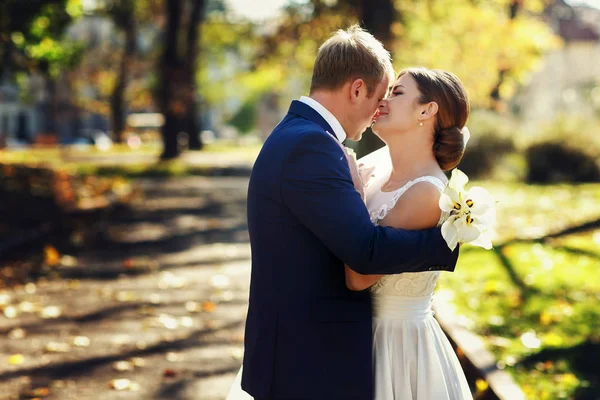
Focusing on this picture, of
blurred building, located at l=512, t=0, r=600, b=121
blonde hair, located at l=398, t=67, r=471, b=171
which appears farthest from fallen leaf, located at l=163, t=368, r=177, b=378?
blurred building, located at l=512, t=0, r=600, b=121

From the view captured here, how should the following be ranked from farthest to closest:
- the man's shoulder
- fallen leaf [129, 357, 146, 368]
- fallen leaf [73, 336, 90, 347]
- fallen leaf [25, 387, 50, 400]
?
fallen leaf [73, 336, 90, 347] → fallen leaf [129, 357, 146, 368] → fallen leaf [25, 387, 50, 400] → the man's shoulder

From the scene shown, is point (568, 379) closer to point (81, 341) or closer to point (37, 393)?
point (37, 393)

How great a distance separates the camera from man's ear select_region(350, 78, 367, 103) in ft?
9.91

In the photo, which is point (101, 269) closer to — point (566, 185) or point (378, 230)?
point (378, 230)

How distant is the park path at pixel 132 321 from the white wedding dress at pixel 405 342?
3079 mm

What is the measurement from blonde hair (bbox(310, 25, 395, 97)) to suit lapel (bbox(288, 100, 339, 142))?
0.28 ft

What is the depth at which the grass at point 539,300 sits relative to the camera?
21.1ft

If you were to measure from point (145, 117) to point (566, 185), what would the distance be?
6863 centimetres

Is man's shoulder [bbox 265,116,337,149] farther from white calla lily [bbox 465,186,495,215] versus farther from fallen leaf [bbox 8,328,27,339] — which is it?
fallen leaf [bbox 8,328,27,339]

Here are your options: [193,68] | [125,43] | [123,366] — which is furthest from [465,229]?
[125,43]

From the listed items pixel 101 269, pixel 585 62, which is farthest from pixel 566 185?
pixel 585 62

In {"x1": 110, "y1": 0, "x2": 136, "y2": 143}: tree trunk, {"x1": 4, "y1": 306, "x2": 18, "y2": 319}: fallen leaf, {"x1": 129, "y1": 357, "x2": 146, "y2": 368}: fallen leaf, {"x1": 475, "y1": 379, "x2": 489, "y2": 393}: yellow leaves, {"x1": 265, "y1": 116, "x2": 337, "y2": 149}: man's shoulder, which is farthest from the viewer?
{"x1": 110, "y1": 0, "x2": 136, "y2": 143}: tree trunk

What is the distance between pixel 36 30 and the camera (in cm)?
1802

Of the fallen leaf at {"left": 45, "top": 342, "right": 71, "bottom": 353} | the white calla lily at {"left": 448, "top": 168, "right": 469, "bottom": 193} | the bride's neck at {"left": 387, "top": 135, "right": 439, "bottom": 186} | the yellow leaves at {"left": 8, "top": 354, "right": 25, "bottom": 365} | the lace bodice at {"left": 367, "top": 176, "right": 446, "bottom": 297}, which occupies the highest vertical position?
the bride's neck at {"left": 387, "top": 135, "right": 439, "bottom": 186}
